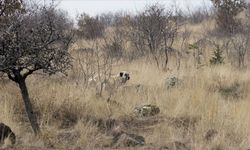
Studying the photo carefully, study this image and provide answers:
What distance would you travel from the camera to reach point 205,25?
965 inches

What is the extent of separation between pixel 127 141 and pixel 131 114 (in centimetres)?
183

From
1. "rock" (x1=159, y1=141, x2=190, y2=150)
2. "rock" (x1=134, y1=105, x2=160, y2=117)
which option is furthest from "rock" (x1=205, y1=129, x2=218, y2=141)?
"rock" (x1=134, y1=105, x2=160, y2=117)

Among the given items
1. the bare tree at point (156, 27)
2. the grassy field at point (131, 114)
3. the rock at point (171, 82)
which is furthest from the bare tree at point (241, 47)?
the rock at point (171, 82)

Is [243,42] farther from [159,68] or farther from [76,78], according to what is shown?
[76,78]

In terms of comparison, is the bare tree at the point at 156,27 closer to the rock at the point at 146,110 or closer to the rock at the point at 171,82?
the rock at the point at 171,82

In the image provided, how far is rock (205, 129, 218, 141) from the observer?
5914 millimetres

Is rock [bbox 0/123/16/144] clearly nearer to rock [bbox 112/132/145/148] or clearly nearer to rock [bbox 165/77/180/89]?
rock [bbox 112/132/145/148]

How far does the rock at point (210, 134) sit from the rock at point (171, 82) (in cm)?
345

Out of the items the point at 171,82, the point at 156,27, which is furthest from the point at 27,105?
the point at 156,27

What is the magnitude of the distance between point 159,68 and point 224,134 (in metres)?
6.32

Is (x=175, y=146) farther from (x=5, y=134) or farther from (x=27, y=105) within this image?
(x=5, y=134)

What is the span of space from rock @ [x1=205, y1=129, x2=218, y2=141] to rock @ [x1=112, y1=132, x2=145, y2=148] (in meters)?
0.75

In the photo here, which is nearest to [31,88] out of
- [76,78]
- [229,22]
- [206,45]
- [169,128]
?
[76,78]

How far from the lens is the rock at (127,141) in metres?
5.73
